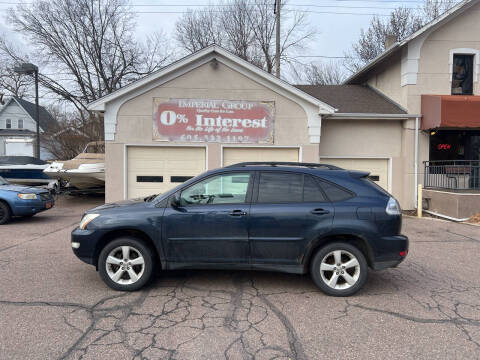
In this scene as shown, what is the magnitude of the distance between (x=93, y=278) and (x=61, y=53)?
24644 millimetres

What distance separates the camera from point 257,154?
11055mm

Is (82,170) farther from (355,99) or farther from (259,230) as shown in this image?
(355,99)

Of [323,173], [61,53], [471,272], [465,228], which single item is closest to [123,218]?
[323,173]

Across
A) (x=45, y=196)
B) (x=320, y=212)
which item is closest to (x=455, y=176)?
(x=320, y=212)

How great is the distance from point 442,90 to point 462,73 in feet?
3.90

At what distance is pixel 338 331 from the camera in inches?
126

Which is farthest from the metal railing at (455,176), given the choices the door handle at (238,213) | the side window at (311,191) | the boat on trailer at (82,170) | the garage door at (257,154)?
the boat on trailer at (82,170)

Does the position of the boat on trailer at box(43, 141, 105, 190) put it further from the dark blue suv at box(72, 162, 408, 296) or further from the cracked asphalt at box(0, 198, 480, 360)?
the dark blue suv at box(72, 162, 408, 296)

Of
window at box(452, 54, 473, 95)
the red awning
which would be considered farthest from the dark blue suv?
window at box(452, 54, 473, 95)

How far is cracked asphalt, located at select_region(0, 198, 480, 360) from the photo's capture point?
2.89m

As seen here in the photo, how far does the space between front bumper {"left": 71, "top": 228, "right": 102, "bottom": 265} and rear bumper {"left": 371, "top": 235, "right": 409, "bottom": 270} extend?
137 inches

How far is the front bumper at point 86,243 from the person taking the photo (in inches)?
164

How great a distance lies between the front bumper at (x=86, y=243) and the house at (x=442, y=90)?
10458 millimetres

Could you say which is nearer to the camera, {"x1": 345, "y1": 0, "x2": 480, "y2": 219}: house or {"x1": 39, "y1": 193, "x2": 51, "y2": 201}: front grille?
{"x1": 39, "y1": 193, "x2": 51, "y2": 201}: front grille
